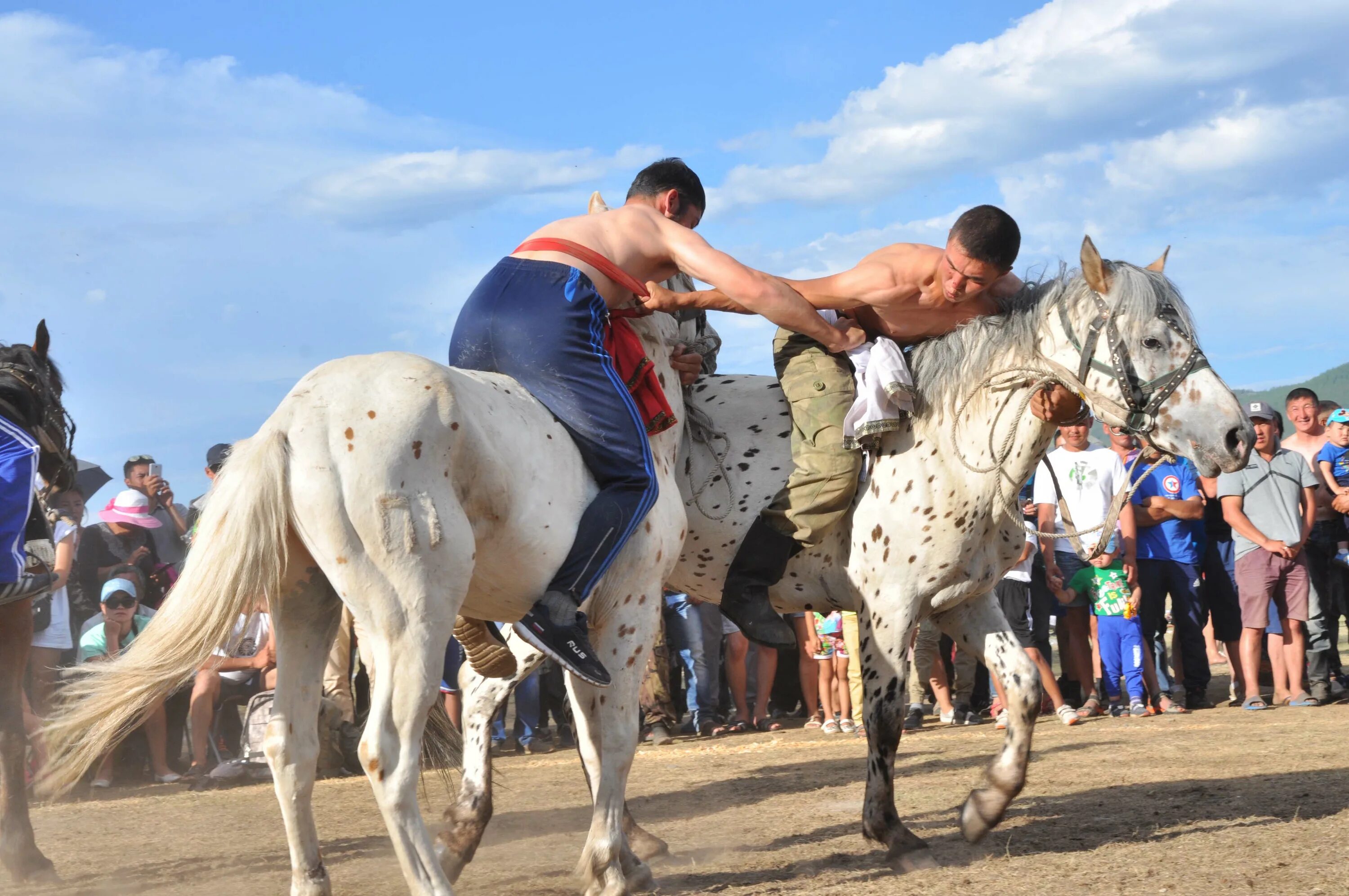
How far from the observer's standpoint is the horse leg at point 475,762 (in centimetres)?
481

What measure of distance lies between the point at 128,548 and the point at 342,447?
6471 mm

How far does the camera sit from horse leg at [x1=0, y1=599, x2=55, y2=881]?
529 cm

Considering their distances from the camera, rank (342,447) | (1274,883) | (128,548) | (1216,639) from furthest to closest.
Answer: (1216,639) → (128,548) → (1274,883) → (342,447)

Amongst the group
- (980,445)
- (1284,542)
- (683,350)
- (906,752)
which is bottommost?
(906,752)

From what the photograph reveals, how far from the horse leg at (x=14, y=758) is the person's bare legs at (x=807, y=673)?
6056mm

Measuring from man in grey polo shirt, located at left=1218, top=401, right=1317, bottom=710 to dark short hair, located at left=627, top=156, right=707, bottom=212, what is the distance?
6173mm

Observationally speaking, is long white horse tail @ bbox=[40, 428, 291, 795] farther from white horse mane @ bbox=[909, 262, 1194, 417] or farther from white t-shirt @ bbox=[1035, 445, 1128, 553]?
white t-shirt @ bbox=[1035, 445, 1128, 553]

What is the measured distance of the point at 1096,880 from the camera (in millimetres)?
4426

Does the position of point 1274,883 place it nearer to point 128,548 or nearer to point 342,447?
point 342,447

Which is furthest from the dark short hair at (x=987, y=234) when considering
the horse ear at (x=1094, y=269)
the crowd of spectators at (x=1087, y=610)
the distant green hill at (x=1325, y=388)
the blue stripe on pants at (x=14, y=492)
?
the distant green hill at (x=1325, y=388)

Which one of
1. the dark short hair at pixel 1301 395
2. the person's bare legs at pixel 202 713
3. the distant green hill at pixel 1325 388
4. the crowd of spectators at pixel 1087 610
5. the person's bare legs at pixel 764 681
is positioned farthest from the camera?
the distant green hill at pixel 1325 388

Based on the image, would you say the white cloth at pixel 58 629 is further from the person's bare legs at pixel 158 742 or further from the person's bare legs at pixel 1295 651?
the person's bare legs at pixel 1295 651

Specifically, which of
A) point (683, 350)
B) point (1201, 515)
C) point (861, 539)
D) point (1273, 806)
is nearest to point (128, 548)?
point (683, 350)

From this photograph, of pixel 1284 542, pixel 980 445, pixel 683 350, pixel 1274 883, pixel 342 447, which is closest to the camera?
pixel 342 447
